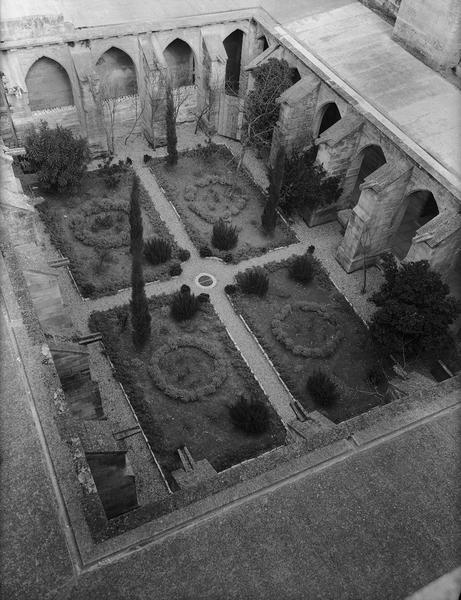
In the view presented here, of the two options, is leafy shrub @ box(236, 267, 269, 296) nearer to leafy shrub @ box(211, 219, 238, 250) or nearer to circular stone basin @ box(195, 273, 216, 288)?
circular stone basin @ box(195, 273, 216, 288)

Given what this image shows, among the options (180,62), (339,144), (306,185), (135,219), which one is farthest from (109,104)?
(135,219)

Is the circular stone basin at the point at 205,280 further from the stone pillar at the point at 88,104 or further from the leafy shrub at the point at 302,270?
the stone pillar at the point at 88,104

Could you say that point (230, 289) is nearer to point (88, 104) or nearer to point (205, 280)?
point (205, 280)

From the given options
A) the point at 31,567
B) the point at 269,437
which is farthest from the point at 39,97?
the point at 31,567

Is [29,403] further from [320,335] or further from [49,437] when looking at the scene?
[320,335]

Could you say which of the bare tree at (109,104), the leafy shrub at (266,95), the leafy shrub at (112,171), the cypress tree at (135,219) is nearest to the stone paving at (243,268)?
the leafy shrub at (112,171)
